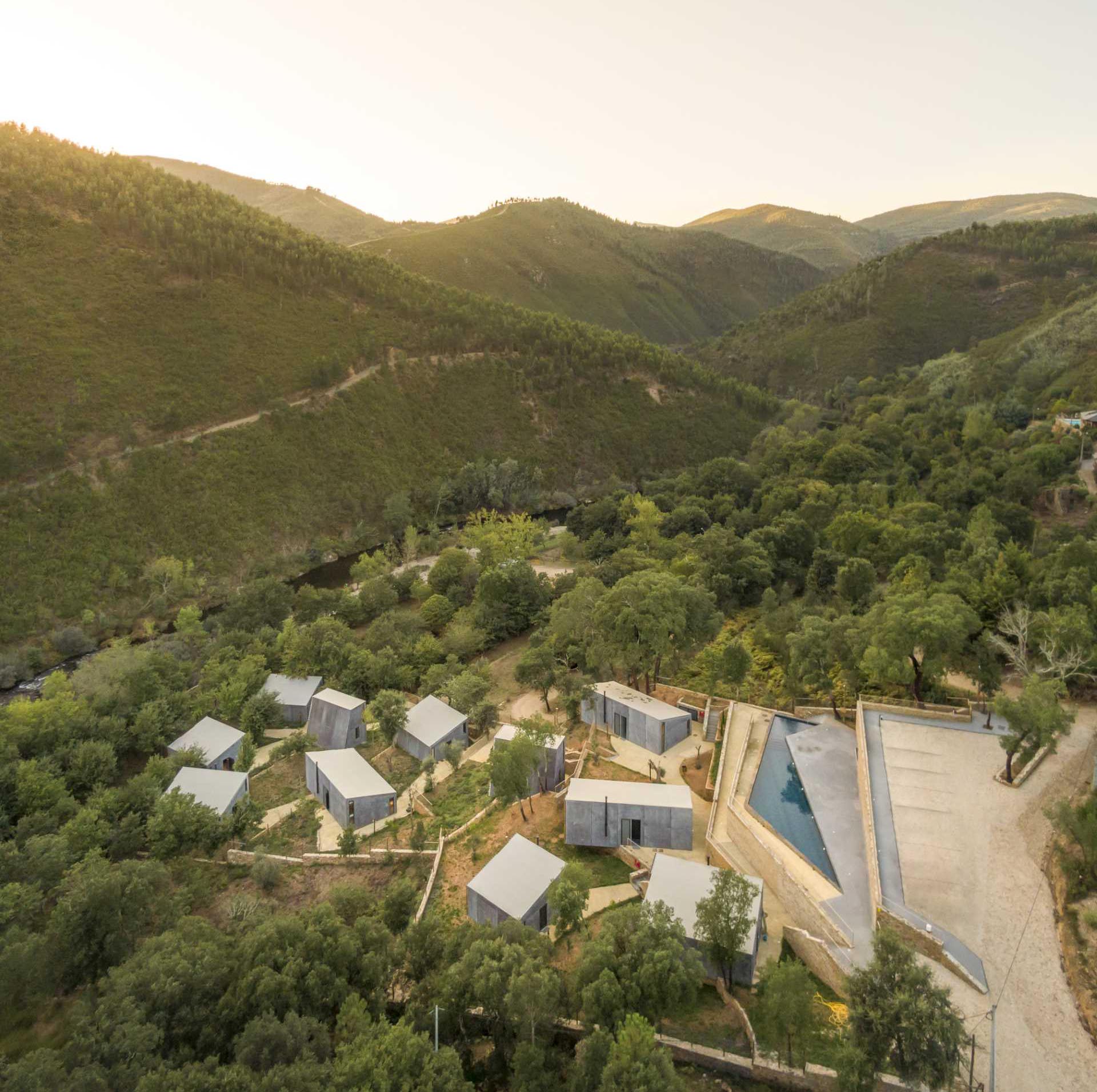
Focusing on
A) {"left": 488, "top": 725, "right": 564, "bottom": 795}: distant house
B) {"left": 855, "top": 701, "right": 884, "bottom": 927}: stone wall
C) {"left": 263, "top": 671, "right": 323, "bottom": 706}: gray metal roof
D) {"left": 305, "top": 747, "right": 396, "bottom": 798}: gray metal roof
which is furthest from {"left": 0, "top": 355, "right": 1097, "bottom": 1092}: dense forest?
{"left": 488, "top": 725, "right": 564, "bottom": 795}: distant house

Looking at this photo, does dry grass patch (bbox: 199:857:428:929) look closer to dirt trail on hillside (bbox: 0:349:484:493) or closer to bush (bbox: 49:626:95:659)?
bush (bbox: 49:626:95:659)

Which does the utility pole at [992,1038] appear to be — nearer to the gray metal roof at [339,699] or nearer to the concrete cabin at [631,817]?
the concrete cabin at [631,817]

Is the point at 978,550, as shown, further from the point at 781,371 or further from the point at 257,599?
the point at 781,371

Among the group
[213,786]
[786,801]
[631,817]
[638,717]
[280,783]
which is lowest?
[280,783]

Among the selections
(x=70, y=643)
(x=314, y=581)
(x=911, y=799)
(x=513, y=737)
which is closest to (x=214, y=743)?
(x=513, y=737)

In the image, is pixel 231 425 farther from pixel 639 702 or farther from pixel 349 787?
pixel 639 702

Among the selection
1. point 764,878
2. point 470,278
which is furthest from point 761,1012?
point 470,278
